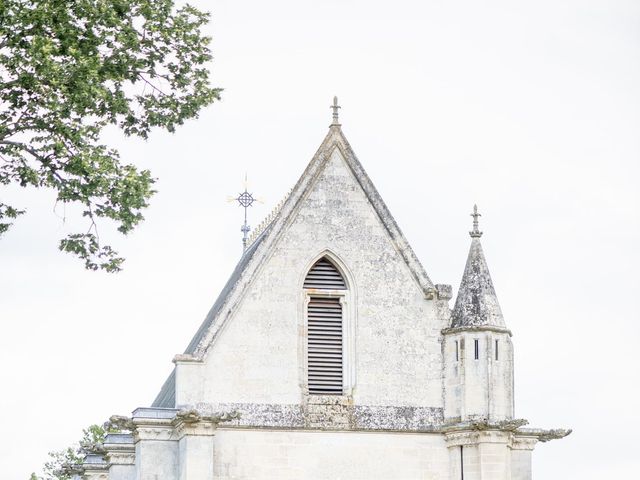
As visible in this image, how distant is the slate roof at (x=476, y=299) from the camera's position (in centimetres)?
4684

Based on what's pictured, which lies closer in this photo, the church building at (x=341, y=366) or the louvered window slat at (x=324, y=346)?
the church building at (x=341, y=366)

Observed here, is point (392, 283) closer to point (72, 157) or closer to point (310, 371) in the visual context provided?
point (310, 371)

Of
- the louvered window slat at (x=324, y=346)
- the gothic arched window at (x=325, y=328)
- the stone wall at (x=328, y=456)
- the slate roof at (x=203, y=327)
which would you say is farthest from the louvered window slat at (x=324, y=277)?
the stone wall at (x=328, y=456)

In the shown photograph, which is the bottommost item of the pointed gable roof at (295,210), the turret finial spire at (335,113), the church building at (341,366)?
the church building at (341,366)

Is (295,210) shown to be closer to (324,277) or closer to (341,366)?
(324,277)

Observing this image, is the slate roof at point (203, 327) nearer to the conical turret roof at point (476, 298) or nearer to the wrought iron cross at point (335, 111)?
the wrought iron cross at point (335, 111)

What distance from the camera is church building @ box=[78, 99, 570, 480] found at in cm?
4566

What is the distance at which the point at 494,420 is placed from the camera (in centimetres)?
4600

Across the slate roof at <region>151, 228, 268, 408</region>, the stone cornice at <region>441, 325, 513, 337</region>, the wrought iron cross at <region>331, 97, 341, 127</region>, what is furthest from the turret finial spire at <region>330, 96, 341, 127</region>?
the stone cornice at <region>441, 325, 513, 337</region>

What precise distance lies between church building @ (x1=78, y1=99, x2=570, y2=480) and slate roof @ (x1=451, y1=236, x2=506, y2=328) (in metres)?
0.04

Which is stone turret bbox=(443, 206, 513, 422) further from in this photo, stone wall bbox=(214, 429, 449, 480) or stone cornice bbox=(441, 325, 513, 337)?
stone wall bbox=(214, 429, 449, 480)

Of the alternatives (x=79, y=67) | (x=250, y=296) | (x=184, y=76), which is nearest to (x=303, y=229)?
(x=250, y=296)

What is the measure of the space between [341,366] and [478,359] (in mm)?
3393

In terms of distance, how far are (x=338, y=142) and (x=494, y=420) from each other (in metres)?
8.03
